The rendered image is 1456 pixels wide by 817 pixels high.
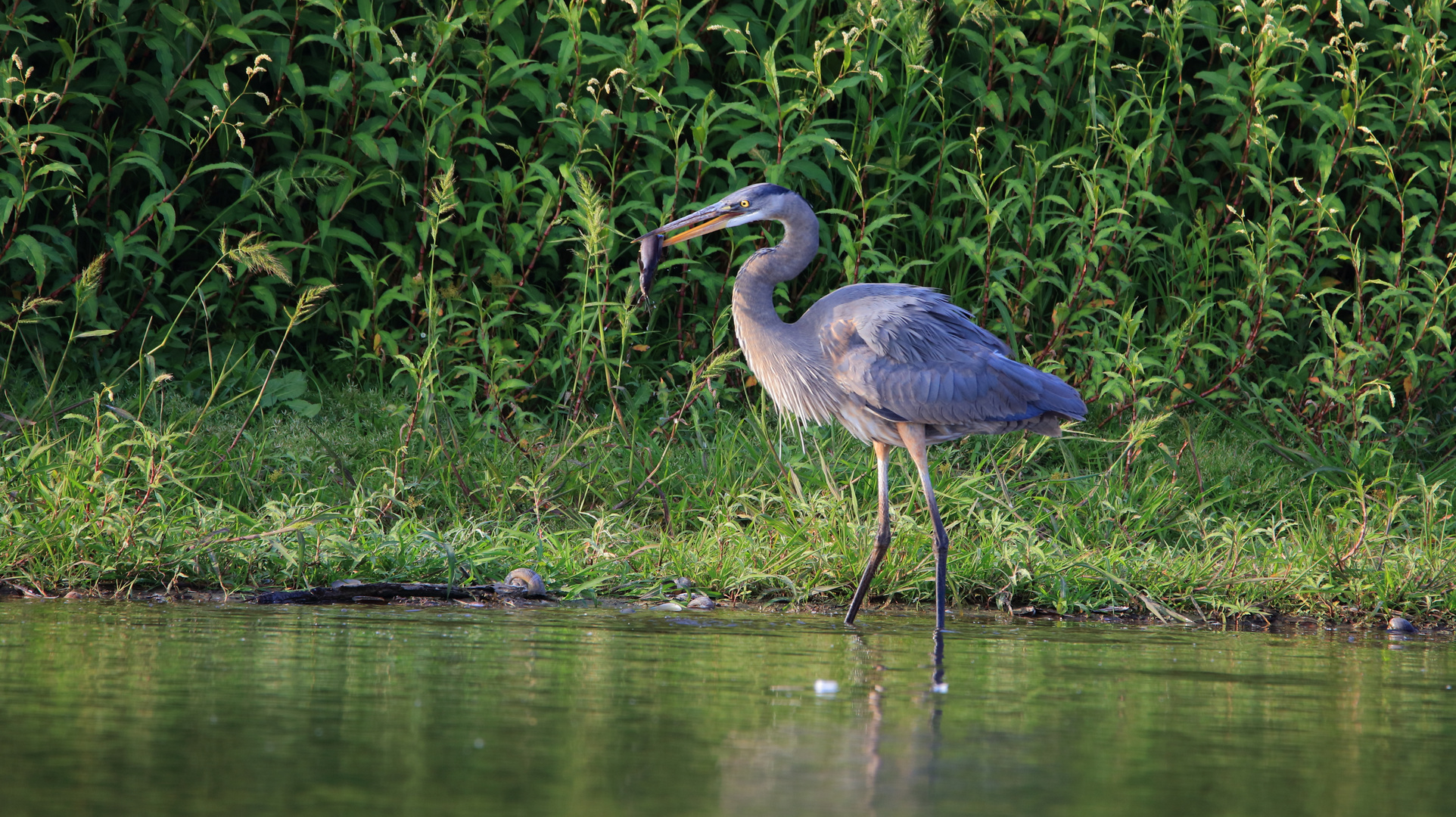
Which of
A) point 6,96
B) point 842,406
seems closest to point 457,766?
point 842,406

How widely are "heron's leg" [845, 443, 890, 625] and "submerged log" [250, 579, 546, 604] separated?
115 cm

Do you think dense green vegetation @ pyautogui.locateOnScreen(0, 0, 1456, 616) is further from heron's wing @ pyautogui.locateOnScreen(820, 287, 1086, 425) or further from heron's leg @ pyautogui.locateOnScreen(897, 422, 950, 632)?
heron's wing @ pyautogui.locateOnScreen(820, 287, 1086, 425)

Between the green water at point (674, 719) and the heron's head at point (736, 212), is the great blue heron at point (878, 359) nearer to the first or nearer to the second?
the heron's head at point (736, 212)

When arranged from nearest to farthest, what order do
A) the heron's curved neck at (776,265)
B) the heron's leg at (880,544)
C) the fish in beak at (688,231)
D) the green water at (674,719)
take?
the green water at (674,719)
the heron's leg at (880,544)
the fish in beak at (688,231)
the heron's curved neck at (776,265)

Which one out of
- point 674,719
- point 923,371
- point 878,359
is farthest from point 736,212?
point 674,719

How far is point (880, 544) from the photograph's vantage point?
5715 millimetres

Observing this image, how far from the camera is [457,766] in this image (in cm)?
287

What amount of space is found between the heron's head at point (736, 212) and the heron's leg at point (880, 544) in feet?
3.60

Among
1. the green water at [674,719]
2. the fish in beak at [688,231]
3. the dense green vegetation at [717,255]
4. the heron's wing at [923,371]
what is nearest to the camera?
the green water at [674,719]

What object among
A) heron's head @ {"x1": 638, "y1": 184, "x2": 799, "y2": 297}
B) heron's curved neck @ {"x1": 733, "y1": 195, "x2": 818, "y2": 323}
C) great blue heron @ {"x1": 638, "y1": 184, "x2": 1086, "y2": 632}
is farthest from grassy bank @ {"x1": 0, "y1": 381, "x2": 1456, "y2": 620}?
heron's head @ {"x1": 638, "y1": 184, "x2": 799, "y2": 297}

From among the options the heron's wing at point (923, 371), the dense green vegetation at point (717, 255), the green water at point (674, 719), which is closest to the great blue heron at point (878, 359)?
the heron's wing at point (923, 371)

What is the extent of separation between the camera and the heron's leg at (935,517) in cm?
535

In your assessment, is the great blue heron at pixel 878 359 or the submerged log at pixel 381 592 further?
the great blue heron at pixel 878 359

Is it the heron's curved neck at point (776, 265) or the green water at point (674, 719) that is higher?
the heron's curved neck at point (776, 265)
